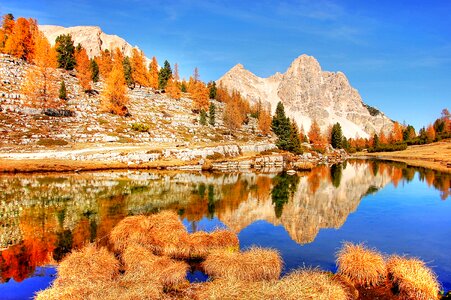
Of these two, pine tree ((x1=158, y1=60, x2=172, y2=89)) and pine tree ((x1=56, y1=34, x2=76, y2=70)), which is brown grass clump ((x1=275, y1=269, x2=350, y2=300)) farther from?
pine tree ((x1=158, y1=60, x2=172, y2=89))

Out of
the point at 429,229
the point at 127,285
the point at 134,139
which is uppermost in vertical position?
the point at 134,139

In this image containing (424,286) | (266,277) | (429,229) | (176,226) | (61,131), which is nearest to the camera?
(424,286)

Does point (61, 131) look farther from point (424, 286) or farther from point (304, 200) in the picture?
point (424, 286)

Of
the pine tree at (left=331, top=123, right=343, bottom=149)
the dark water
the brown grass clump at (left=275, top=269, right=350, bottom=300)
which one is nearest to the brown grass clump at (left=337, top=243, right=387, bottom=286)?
the brown grass clump at (left=275, top=269, right=350, bottom=300)

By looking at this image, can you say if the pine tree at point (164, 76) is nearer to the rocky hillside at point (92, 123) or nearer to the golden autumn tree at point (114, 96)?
the rocky hillside at point (92, 123)

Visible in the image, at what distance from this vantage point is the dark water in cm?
2242

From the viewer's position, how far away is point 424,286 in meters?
15.4

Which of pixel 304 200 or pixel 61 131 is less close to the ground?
pixel 61 131

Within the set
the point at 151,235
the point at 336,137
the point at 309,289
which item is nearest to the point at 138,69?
the point at 336,137

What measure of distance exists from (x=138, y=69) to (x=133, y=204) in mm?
156699

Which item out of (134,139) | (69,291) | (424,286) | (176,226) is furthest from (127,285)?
(134,139)

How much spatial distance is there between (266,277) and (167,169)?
66.2 meters

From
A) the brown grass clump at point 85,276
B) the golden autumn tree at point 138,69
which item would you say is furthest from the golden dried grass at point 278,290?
the golden autumn tree at point 138,69

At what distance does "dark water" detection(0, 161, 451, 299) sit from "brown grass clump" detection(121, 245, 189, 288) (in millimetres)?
1640
